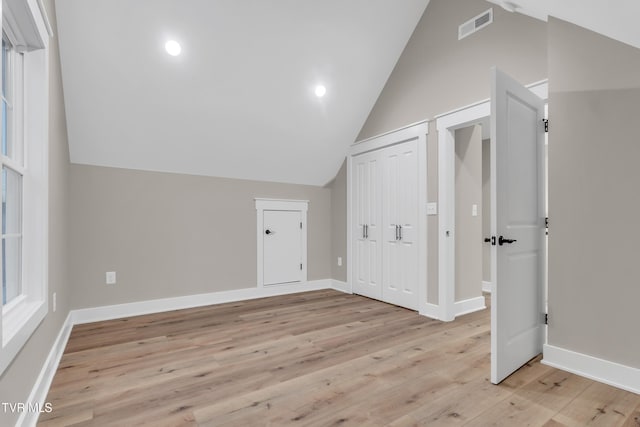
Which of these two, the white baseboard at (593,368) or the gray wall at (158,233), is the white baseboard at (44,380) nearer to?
the gray wall at (158,233)

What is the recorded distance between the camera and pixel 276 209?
4.35 meters

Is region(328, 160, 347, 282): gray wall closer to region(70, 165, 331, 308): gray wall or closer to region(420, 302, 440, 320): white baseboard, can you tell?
region(70, 165, 331, 308): gray wall

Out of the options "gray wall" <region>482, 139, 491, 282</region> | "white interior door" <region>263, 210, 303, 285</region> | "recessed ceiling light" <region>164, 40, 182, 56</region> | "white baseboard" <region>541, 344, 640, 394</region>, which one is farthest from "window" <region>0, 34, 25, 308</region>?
"gray wall" <region>482, 139, 491, 282</region>

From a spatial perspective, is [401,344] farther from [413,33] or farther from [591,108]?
[413,33]

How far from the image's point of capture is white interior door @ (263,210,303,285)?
427 cm

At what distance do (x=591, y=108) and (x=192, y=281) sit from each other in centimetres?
389

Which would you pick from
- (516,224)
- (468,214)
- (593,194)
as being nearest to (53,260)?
(516,224)

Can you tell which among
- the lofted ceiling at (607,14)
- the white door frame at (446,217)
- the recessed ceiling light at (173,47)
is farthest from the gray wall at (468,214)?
the recessed ceiling light at (173,47)

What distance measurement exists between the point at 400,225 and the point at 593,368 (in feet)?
6.75

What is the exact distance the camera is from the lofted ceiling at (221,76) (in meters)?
2.66

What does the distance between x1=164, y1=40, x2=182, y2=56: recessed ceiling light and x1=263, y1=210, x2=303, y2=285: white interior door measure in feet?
6.80

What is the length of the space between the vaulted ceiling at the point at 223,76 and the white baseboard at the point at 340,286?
1750 mm

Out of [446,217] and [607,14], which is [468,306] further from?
[607,14]

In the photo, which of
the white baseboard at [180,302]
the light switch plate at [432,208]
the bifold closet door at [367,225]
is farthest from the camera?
the bifold closet door at [367,225]
